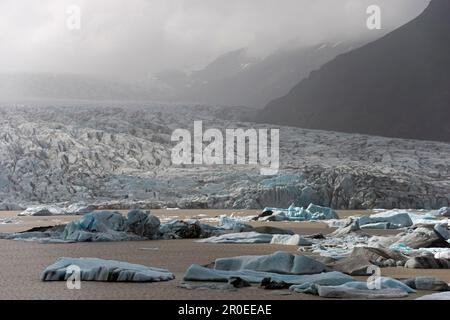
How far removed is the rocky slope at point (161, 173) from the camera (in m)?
38.6

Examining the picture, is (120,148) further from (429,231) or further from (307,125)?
(307,125)

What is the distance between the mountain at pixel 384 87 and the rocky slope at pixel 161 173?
38.1 m

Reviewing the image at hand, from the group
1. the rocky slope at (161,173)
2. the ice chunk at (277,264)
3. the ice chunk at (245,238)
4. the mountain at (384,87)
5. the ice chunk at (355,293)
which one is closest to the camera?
the ice chunk at (355,293)

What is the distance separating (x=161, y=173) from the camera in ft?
139

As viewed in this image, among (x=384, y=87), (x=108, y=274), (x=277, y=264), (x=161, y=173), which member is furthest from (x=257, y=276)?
(x=384, y=87)

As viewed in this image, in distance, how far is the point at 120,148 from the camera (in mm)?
44594

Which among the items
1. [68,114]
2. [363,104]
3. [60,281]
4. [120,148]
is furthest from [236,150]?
[363,104]

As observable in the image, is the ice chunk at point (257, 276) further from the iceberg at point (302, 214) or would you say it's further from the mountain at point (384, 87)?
the mountain at point (384, 87)

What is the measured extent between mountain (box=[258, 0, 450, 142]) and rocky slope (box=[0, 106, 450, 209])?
125 ft

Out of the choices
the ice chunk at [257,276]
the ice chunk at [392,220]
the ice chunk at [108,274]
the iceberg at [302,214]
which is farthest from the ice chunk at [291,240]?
the iceberg at [302,214]

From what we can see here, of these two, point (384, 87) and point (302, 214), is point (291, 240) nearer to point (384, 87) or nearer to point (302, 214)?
point (302, 214)

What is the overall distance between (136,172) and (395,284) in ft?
113

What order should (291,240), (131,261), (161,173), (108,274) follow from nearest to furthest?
(108,274), (131,261), (291,240), (161,173)

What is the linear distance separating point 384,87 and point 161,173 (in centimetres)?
5505
